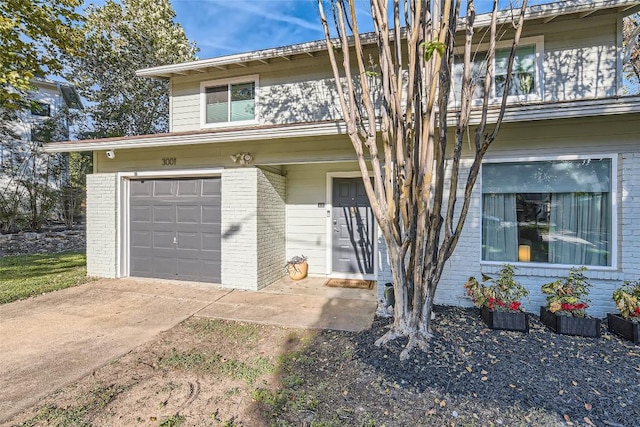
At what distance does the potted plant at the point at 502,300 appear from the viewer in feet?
12.9

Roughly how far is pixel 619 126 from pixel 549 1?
2.76m

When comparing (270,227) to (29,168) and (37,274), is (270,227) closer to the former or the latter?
(37,274)

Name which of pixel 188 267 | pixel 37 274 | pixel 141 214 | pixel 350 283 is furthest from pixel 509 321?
pixel 37 274

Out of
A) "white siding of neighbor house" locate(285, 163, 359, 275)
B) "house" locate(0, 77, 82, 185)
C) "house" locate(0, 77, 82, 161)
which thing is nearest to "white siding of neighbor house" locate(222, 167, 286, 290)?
"white siding of neighbor house" locate(285, 163, 359, 275)

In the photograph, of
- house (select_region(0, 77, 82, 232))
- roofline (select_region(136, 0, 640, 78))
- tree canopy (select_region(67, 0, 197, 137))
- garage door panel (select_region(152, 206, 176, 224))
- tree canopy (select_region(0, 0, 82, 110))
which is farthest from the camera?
tree canopy (select_region(67, 0, 197, 137))

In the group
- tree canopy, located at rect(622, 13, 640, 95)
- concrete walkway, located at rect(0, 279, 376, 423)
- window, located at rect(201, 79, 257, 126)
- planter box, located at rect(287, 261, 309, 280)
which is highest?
tree canopy, located at rect(622, 13, 640, 95)

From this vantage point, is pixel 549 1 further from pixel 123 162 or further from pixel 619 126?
pixel 123 162

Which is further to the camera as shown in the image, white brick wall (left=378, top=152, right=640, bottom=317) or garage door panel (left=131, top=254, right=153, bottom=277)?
garage door panel (left=131, top=254, right=153, bottom=277)

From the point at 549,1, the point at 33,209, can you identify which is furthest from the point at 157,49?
the point at 549,1

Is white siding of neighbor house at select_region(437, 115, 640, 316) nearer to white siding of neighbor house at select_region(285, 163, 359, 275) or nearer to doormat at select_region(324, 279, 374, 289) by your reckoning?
doormat at select_region(324, 279, 374, 289)

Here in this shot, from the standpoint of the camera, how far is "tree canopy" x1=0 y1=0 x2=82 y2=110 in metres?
5.84

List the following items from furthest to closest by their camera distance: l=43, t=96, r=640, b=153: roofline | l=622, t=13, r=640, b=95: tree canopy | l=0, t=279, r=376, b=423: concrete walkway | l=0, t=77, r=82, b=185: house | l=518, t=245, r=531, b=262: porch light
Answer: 1. l=0, t=77, r=82, b=185: house
2. l=622, t=13, r=640, b=95: tree canopy
3. l=518, t=245, r=531, b=262: porch light
4. l=43, t=96, r=640, b=153: roofline
5. l=0, t=279, r=376, b=423: concrete walkway

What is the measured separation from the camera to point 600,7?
5008 millimetres

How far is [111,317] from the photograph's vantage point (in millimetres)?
4586
